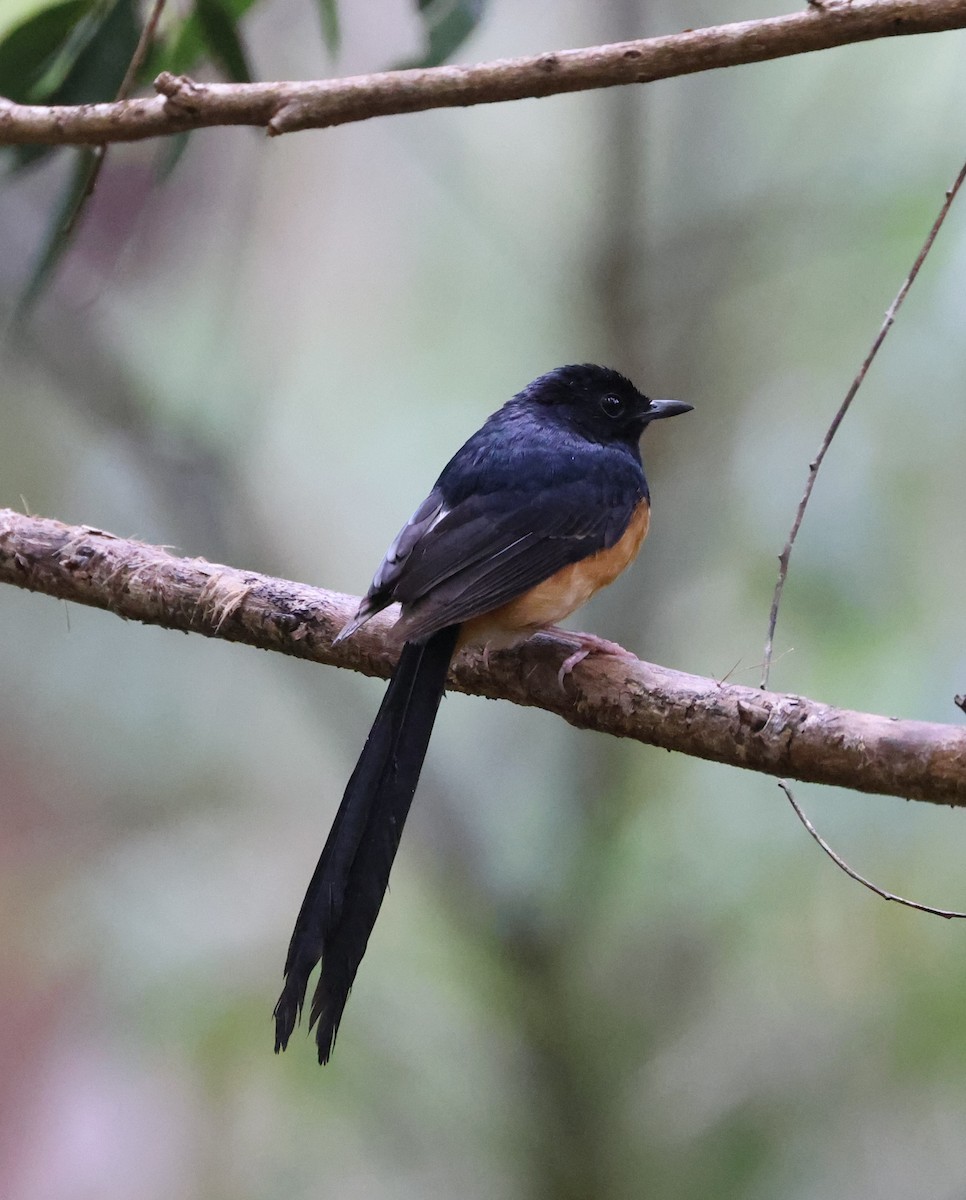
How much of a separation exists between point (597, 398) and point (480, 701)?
1.33 m

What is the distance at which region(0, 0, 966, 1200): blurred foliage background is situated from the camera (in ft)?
9.48

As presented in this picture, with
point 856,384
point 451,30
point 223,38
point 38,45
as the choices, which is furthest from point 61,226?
point 856,384

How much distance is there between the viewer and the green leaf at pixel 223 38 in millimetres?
2227

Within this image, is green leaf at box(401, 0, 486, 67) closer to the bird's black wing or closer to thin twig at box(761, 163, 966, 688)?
the bird's black wing

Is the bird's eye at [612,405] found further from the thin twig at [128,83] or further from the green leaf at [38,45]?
the green leaf at [38,45]

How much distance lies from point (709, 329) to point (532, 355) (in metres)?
0.53

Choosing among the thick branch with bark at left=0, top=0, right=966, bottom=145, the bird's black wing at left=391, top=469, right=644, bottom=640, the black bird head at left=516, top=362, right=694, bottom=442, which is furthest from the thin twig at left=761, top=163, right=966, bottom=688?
the black bird head at left=516, top=362, right=694, bottom=442

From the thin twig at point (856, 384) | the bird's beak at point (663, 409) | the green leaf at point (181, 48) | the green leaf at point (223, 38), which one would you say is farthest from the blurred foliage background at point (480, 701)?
the thin twig at point (856, 384)

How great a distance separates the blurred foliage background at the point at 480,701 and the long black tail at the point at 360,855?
4.54 feet

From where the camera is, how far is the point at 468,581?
1779mm

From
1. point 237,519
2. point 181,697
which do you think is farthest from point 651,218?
point 181,697

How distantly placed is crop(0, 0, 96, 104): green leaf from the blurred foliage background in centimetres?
55

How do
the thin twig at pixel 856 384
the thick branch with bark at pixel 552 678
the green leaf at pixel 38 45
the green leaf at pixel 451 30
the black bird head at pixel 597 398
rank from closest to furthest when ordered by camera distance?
the thick branch with bark at pixel 552 678 < the thin twig at pixel 856 384 < the green leaf at pixel 451 30 < the green leaf at pixel 38 45 < the black bird head at pixel 597 398

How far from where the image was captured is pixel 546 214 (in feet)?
11.6
